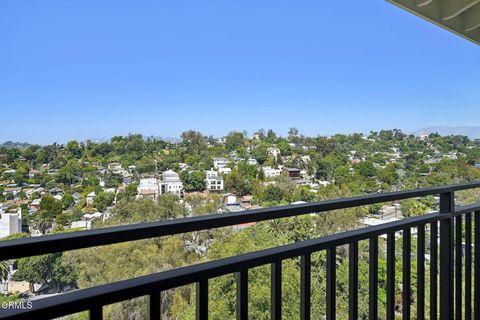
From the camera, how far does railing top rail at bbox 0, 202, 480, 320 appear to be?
→ 74cm

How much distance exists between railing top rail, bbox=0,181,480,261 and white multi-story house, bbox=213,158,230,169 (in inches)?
155

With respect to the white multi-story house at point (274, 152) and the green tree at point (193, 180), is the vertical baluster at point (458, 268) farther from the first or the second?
the white multi-story house at point (274, 152)

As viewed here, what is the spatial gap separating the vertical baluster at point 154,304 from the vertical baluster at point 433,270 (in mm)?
1434

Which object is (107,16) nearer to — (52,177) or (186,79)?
(186,79)

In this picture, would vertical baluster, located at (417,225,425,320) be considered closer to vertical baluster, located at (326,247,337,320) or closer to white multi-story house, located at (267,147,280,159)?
vertical baluster, located at (326,247,337,320)

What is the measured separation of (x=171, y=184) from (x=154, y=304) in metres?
3.36

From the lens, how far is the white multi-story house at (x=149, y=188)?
394 centimetres

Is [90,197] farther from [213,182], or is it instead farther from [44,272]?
[44,272]

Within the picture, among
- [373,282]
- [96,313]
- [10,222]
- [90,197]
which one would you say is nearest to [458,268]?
[373,282]

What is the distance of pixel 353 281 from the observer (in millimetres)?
1351

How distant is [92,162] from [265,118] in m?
12.6

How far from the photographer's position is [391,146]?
667 cm

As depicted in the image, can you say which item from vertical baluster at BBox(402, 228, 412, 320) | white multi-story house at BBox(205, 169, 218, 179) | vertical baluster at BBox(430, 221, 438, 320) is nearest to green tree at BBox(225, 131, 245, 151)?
white multi-story house at BBox(205, 169, 218, 179)

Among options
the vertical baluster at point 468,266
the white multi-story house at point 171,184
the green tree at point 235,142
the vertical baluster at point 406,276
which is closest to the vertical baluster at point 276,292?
the vertical baluster at point 406,276
